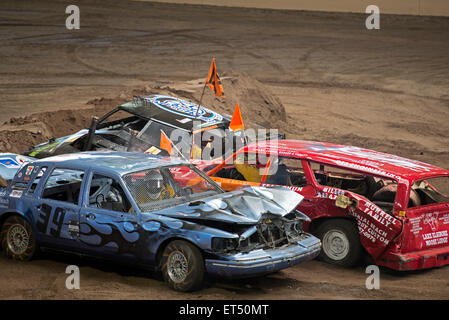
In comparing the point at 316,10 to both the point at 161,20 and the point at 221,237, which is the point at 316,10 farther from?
the point at 221,237

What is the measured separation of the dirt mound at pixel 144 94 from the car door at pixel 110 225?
269 inches

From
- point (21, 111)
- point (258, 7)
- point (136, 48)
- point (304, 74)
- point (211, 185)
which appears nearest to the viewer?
point (211, 185)

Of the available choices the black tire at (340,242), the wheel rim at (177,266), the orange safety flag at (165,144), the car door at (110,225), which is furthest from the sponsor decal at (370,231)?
the orange safety flag at (165,144)

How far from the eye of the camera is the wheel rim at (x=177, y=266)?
707 centimetres

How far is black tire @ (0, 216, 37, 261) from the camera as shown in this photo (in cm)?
818

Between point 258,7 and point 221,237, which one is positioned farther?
point 258,7

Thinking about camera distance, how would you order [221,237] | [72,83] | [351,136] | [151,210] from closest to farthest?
[221,237]
[151,210]
[351,136]
[72,83]

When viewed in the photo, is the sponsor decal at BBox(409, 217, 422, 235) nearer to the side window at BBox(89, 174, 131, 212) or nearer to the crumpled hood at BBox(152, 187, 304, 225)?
the crumpled hood at BBox(152, 187, 304, 225)

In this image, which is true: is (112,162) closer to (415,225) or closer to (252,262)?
(252,262)

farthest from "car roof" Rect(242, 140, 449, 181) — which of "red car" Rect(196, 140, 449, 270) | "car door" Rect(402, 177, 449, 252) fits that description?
"car door" Rect(402, 177, 449, 252)

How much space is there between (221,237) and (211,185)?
1.54m

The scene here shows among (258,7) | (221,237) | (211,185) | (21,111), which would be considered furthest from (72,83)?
(221,237)

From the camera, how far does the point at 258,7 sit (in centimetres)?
3195

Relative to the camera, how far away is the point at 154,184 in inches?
309
